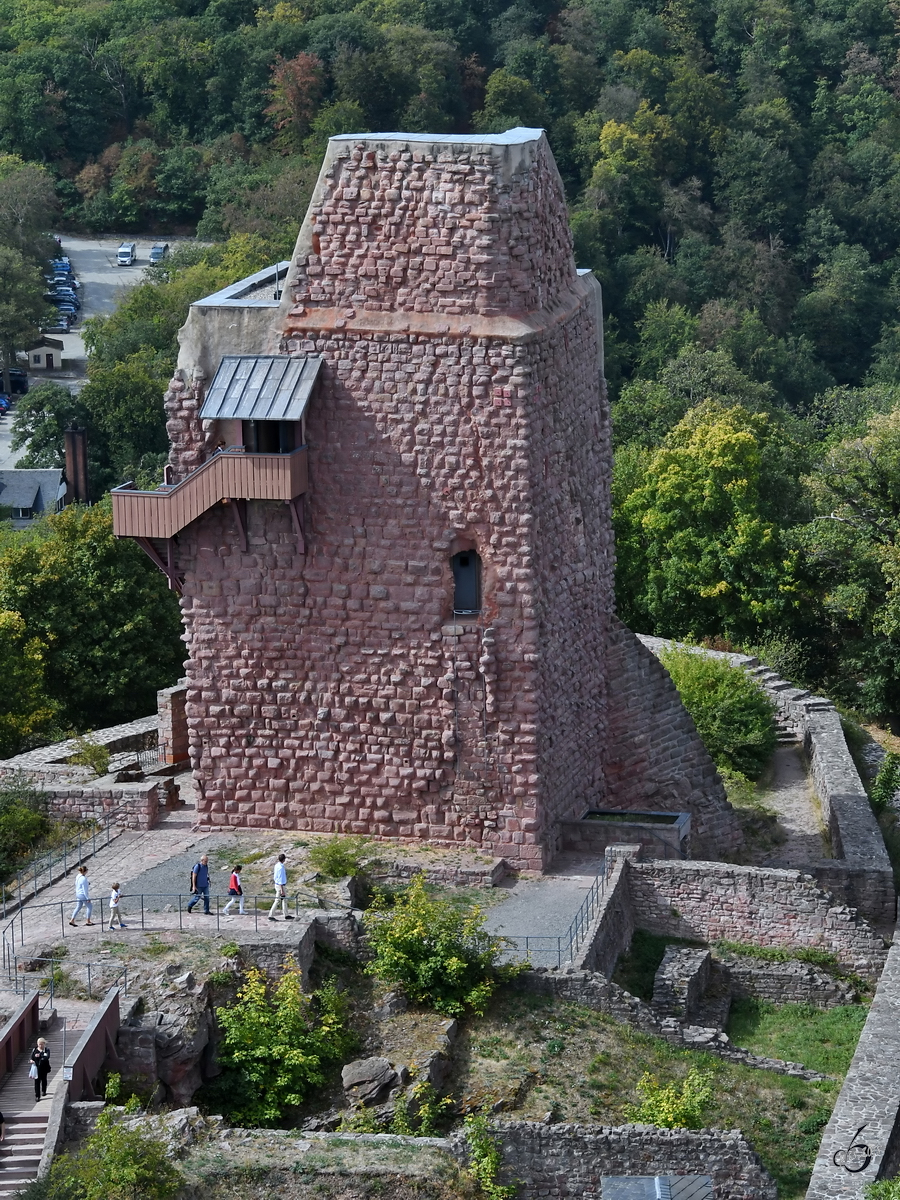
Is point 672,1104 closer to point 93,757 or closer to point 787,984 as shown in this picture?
point 787,984

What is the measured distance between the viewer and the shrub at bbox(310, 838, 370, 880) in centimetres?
3225

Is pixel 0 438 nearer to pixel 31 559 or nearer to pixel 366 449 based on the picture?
pixel 31 559

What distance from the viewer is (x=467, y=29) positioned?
134000 mm

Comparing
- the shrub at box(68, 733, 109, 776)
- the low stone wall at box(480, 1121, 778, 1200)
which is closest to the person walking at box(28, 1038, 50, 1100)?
the low stone wall at box(480, 1121, 778, 1200)

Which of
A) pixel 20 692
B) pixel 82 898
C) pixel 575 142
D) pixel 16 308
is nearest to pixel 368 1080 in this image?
pixel 82 898

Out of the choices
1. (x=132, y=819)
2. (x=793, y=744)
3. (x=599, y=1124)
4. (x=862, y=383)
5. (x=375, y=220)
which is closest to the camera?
(x=599, y=1124)

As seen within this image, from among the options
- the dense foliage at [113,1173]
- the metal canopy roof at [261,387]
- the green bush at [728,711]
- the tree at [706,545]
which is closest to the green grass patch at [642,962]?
the green bush at [728,711]

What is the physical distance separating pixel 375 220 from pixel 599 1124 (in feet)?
40.6

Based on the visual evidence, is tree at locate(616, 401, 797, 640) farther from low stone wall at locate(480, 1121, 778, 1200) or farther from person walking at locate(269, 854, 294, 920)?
low stone wall at locate(480, 1121, 778, 1200)

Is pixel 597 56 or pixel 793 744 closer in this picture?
pixel 793 744

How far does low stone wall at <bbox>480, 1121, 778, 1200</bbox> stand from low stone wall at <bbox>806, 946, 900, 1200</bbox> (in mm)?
832

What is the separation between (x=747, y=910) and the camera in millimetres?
33406

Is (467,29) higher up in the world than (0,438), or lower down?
higher up

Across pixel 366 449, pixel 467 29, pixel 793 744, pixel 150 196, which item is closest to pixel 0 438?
pixel 150 196
